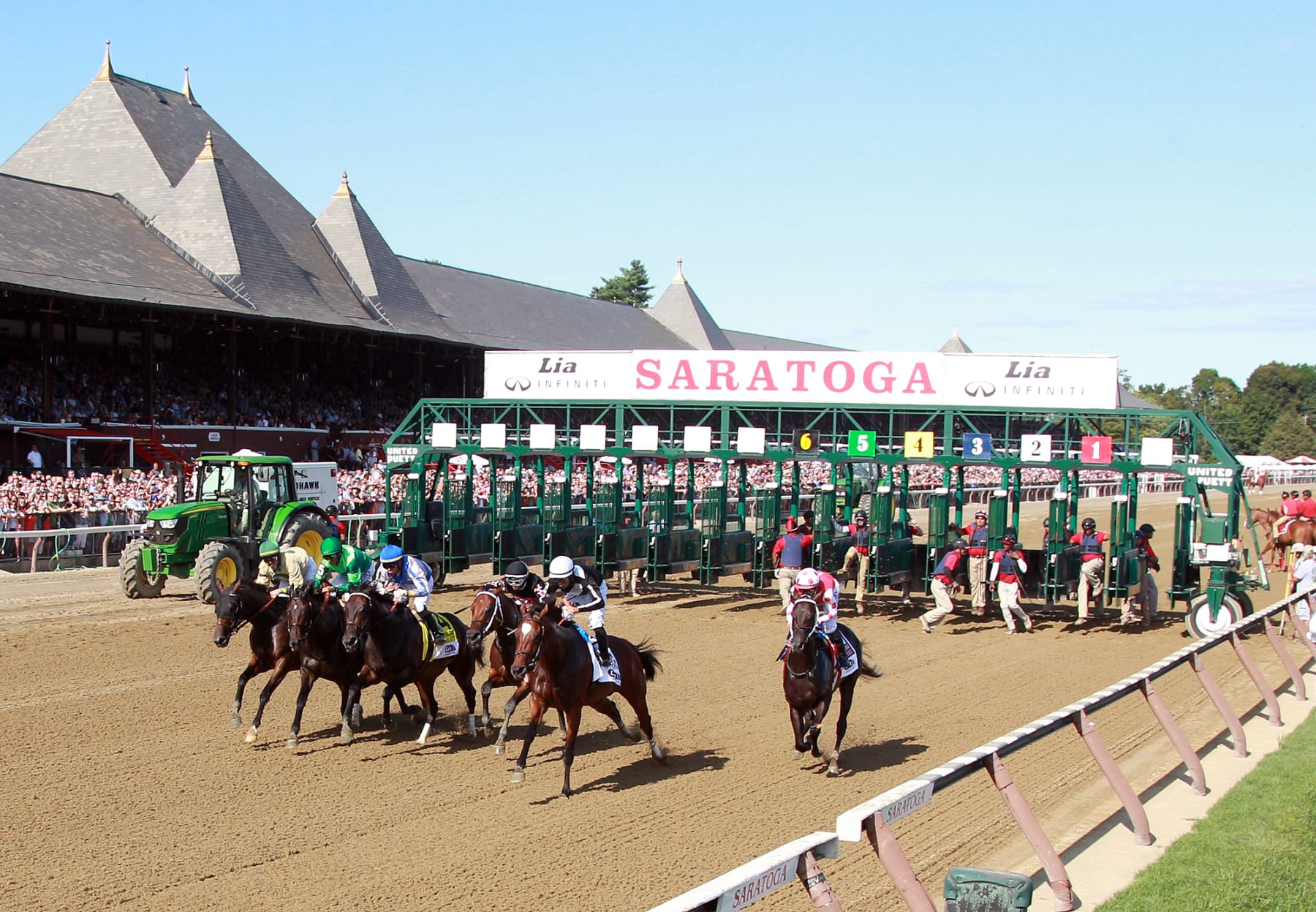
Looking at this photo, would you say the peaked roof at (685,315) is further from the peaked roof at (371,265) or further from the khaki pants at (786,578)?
the khaki pants at (786,578)

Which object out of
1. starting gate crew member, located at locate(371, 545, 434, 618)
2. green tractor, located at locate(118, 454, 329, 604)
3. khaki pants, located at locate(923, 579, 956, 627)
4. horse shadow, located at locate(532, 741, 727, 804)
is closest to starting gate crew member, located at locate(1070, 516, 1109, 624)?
khaki pants, located at locate(923, 579, 956, 627)

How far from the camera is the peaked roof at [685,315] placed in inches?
2167

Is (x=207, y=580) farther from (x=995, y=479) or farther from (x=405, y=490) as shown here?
(x=995, y=479)

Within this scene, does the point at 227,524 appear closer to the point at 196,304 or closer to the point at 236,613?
the point at 236,613

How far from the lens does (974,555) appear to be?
57.4ft

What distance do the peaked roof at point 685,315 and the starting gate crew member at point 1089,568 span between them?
124 feet

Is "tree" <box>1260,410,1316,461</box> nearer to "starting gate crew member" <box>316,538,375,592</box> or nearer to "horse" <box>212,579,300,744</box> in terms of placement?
→ "starting gate crew member" <box>316,538,375,592</box>

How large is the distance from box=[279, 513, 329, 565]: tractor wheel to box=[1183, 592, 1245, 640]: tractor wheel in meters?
11.4

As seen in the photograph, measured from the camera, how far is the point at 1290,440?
94.2m

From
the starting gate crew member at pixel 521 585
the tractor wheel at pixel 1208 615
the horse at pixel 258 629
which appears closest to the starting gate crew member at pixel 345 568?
the horse at pixel 258 629

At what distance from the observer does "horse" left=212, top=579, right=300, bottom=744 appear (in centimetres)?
977

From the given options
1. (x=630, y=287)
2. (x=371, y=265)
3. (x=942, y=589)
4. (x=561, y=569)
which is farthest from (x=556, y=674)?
(x=630, y=287)

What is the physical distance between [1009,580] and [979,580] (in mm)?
853

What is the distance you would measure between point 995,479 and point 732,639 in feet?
94.7
